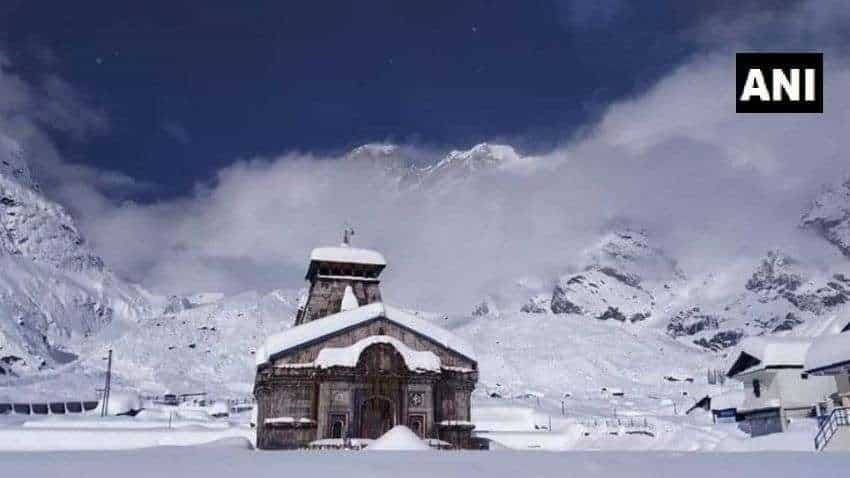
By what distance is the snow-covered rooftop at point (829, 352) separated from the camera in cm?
3241

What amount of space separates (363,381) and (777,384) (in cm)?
2270

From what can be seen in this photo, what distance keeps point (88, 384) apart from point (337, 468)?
115027 mm

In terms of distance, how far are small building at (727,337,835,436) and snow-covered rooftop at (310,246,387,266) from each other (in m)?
22.2

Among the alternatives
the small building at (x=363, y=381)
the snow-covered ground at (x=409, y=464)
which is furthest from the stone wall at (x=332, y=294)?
the snow-covered ground at (x=409, y=464)

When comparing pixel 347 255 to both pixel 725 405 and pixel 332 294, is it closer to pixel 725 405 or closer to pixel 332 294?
pixel 332 294

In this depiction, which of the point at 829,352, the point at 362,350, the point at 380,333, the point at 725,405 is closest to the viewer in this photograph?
the point at 829,352

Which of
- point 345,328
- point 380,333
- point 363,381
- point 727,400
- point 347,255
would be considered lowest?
point 727,400

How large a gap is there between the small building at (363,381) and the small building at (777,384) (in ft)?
55.0

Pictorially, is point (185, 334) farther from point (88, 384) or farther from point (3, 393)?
point (3, 393)

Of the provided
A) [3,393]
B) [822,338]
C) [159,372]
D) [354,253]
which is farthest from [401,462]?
[159,372]

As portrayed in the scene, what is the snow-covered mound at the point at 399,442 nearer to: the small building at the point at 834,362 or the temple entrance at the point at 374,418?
the temple entrance at the point at 374,418

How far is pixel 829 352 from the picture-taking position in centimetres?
3350

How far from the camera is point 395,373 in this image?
3478 centimetres

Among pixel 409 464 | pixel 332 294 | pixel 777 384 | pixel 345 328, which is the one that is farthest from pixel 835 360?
pixel 409 464
